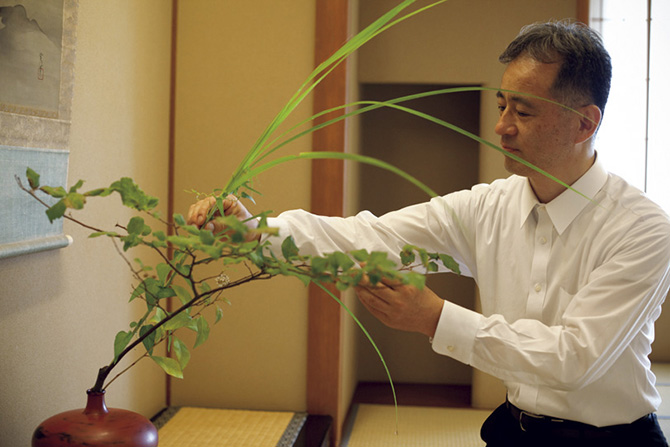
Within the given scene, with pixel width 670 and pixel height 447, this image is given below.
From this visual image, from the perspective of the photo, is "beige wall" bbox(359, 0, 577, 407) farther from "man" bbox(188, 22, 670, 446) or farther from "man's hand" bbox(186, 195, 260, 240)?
"man's hand" bbox(186, 195, 260, 240)

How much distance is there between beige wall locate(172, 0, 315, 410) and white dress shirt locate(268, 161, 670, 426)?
129cm

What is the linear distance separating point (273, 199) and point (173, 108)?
605 millimetres

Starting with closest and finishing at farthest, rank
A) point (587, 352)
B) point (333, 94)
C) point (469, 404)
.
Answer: point (587, 352) → point (333, 94) → point (469, 404)

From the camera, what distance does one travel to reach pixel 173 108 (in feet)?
10.8

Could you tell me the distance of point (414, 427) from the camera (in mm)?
3736

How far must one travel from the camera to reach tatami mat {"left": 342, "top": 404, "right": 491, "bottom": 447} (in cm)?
349

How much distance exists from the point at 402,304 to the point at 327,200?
179cm

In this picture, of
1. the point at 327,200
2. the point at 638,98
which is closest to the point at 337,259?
the point at 327,200

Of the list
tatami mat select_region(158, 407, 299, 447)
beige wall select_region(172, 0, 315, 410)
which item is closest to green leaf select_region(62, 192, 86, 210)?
tatami mat select_region(158, 407, 299, 447)

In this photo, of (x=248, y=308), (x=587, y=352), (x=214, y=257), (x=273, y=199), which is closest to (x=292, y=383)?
(x=248, y=308)

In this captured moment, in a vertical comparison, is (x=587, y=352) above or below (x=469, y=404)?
above

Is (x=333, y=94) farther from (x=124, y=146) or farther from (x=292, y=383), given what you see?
(x=292, y=383)

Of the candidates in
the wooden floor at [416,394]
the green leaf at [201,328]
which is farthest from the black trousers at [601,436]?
the wooden floor at [416,394]

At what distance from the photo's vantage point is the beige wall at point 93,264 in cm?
202
